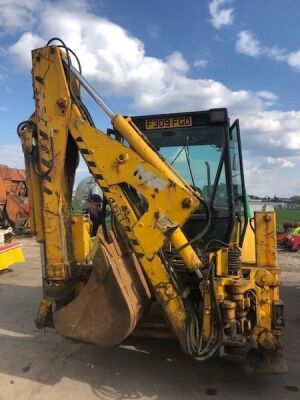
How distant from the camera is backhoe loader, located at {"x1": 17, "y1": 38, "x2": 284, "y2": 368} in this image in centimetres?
390

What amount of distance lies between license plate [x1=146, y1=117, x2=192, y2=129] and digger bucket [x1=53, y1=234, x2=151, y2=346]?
1898mm

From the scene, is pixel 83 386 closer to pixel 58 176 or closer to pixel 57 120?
pixel 58 176

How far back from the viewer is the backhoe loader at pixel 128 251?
3.90 m

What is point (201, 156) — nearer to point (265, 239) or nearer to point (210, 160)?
point (210, 160)

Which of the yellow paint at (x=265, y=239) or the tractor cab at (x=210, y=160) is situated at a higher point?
the tractor cab at (x=210, y=160)

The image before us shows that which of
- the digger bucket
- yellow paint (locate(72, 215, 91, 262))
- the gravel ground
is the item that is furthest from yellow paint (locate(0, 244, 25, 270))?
the digger bucket

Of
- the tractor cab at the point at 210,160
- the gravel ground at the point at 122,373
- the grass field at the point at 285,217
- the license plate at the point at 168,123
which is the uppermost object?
the license plate at the point at 168,123

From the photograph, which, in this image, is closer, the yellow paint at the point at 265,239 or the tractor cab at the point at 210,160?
the yellow paint at the point at 265,239

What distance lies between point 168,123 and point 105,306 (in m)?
2.48

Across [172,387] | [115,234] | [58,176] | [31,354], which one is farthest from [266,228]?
[31,354]

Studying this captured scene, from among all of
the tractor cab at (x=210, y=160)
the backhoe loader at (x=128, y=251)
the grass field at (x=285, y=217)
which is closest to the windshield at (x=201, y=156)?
the tractor cab at (x=210, y=160)

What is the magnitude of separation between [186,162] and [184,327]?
2.23 metres

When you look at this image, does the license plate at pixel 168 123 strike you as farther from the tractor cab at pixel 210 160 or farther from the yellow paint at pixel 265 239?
the yellow paint at pixel 265 239

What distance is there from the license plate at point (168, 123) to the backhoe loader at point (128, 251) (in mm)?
1146
